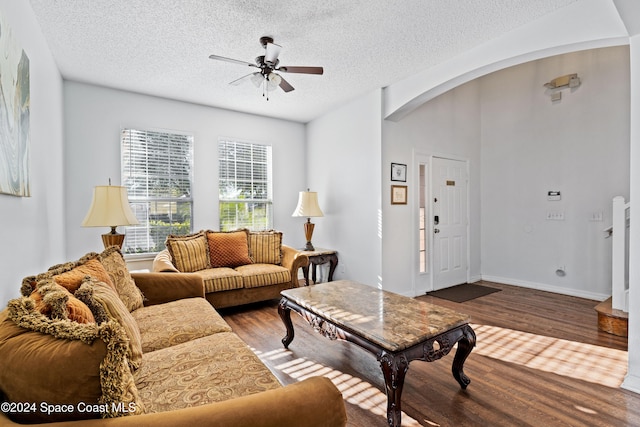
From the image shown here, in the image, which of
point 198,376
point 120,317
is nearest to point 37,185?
point 120,317

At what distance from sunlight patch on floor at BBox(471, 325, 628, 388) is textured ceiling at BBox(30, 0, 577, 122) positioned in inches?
110

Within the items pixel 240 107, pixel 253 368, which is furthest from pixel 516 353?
pixel 240 107

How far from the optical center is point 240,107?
4641 mm

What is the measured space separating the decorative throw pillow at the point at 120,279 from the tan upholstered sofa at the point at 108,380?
0.66 m

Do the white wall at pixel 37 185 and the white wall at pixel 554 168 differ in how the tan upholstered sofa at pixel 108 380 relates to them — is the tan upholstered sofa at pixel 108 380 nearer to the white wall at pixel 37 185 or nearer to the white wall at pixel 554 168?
the white wall at pixel 37 185

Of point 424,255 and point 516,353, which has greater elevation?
point 424,255

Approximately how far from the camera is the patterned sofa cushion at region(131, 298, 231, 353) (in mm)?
1854

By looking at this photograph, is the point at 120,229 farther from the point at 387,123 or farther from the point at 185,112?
the point at 387,123

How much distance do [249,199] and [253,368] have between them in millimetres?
3733

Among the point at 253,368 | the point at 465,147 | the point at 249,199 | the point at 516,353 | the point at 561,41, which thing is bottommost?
the point at 516,353

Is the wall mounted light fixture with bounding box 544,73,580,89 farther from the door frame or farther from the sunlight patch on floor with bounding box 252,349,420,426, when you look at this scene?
the sunlight patch on floor with bounding box 252,349,420,426

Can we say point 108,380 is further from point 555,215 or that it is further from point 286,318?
point 555,215

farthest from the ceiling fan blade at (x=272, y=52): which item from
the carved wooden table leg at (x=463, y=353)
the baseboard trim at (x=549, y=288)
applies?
the baseboard trim at (x=549, y=288)

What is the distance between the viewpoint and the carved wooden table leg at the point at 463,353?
2055 millimetres
